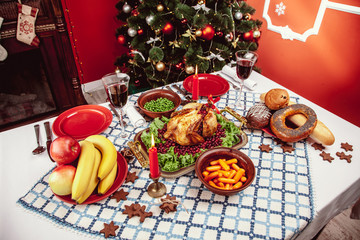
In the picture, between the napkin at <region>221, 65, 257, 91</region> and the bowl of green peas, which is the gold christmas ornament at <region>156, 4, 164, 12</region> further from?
the bowl of green peas

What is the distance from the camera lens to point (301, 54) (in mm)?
2988

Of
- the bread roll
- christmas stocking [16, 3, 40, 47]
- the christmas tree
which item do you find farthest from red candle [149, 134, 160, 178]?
christmas stocking [16, 3, 40, 47]

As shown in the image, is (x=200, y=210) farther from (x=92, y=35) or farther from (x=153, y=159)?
(x=92, y=35)

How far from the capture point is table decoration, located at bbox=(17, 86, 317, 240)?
2.99 feet

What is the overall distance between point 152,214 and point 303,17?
9.35 feet

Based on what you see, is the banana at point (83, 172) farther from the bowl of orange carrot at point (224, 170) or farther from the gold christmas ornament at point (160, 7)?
the gold christmas ornament at point (160, 7)

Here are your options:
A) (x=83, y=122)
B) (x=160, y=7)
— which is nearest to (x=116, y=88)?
(x=83, y=122)

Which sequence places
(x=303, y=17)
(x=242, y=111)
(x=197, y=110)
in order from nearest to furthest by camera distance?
(x=197, y=110), (x=242, y=111), (x=303, y=17)

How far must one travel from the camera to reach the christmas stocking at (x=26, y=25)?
235 cm

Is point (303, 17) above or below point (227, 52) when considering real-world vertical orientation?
above

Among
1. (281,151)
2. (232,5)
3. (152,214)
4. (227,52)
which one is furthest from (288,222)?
(232,5)

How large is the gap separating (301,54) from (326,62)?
0.33 meters

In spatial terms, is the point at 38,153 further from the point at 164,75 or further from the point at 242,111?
the point at 164,75

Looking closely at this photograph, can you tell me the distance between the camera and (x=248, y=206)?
0.99 metres
